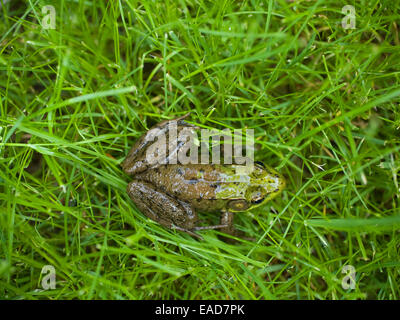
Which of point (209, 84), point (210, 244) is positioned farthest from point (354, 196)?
point (209, 84)

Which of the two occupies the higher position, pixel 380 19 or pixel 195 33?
pixel 380 19

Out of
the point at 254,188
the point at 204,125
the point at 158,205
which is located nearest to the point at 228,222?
the point at 254,188

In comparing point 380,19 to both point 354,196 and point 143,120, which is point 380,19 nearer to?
point 354,196

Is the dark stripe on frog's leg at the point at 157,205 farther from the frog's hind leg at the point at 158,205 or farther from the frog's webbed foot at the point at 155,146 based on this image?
the frog's webbed foot at the point at 155,146

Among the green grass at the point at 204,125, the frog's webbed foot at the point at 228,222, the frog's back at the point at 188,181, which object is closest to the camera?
the green grass at the point at 204,125

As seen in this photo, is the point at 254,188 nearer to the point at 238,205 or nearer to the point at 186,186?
the point at 238,205

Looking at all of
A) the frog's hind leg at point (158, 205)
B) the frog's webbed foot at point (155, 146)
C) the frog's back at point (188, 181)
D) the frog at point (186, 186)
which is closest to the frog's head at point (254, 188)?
the frog at point (186, 186)

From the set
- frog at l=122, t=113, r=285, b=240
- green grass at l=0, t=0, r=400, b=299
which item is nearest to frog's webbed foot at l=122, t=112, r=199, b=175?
frog at l=122, t=113, r=285, b=240
